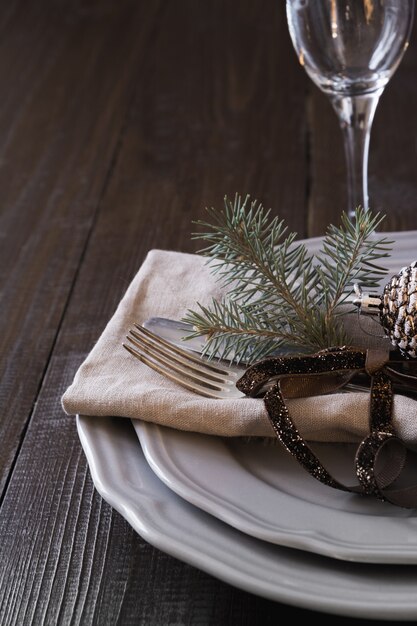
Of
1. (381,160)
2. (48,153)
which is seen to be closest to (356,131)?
(381,160)

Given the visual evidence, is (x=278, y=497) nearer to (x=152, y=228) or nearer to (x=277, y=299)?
(x=277, y=299)

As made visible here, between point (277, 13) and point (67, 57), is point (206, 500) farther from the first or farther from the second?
point (277, 13)

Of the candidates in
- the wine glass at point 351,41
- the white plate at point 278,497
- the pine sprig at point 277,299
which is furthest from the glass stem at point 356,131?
the white plate at point 278,497

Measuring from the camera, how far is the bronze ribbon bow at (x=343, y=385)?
0.47 m

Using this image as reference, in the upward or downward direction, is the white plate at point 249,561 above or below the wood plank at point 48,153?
above

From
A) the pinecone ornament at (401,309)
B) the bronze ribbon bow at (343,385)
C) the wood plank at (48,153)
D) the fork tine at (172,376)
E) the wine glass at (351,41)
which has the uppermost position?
the wine glass at (351,41)

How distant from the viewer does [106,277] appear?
2.90 feet

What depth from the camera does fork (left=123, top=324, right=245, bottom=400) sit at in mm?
562

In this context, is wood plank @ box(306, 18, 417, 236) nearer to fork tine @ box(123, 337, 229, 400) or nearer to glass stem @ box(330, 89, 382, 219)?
glass stem @ box(330, 89, 382, 219)

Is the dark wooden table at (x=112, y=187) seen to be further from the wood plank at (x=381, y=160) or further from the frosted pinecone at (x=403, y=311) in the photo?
the frosted pinecone at (x=403, y=311)

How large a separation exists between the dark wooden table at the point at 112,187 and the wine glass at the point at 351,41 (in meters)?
0.18

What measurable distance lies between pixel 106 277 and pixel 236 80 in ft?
1.83

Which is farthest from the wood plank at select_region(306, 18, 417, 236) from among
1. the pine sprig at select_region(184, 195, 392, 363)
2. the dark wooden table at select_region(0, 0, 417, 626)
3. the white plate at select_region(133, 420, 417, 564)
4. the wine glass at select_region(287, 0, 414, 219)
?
the white plate at select_region(133, 420, 417, 564)

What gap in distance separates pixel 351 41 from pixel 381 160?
34 centimetres
